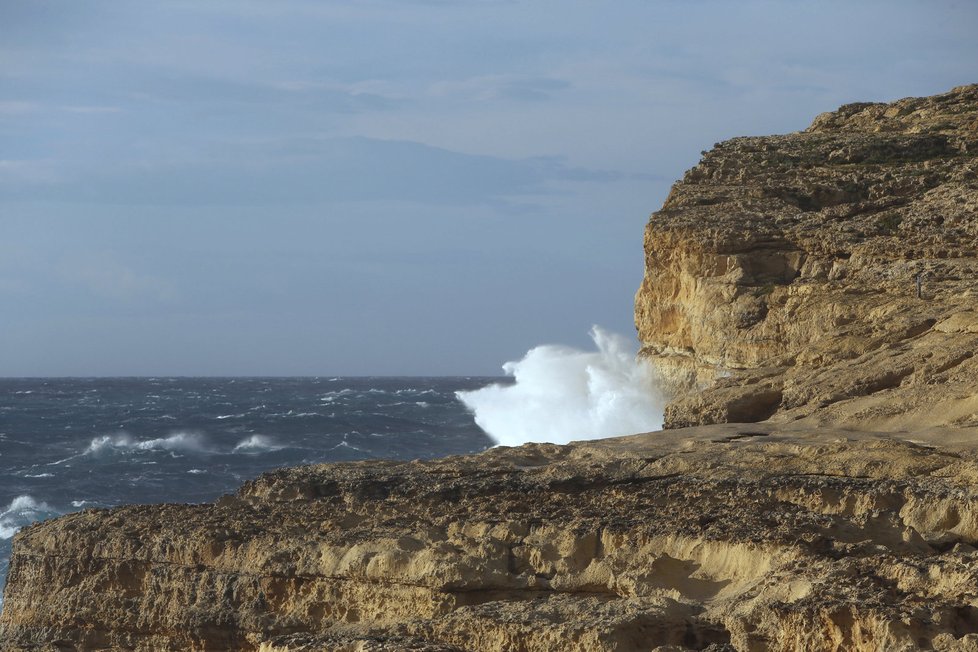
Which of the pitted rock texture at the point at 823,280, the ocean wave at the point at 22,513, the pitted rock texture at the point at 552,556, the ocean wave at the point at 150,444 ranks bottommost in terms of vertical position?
the ocean wave at the point at 22,513

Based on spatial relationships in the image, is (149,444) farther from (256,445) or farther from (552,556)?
(552,556)

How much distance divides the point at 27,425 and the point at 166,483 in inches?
935

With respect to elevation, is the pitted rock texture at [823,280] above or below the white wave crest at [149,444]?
above

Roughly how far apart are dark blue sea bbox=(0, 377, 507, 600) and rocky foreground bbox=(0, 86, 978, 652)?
12.8m

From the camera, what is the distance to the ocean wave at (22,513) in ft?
109

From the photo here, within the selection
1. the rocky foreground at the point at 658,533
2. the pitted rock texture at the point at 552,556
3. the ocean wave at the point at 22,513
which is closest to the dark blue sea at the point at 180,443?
the ocean wave at the point at 22,513

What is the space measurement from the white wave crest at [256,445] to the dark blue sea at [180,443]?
3cm

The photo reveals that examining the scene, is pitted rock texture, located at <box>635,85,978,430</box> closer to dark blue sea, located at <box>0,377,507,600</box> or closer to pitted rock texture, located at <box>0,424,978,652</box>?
pitted rock texture, located at <box>0,424,978,652</box>

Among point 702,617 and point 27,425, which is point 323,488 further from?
point 27,425

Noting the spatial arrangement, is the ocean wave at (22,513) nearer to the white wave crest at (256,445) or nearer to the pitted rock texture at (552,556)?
the white wave crest at (256,445)

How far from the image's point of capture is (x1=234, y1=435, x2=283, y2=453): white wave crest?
47781 millimetres

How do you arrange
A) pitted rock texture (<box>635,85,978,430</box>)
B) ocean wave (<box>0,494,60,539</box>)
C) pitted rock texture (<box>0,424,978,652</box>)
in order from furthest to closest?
ocean wave (<box>0,494,60,539</box>) → pitted rock texture (<box>635,85,978,430</box>) → pitted rock texture (<box>0,424,978,652</box>)

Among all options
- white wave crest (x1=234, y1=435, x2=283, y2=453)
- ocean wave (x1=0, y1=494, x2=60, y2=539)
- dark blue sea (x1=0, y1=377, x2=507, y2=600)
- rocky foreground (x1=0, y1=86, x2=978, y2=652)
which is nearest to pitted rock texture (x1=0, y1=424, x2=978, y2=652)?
rocky foreground (x1=0, y1=86, x2=978, y2=652)

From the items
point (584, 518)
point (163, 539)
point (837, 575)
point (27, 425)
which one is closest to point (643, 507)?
point (584, 518)
